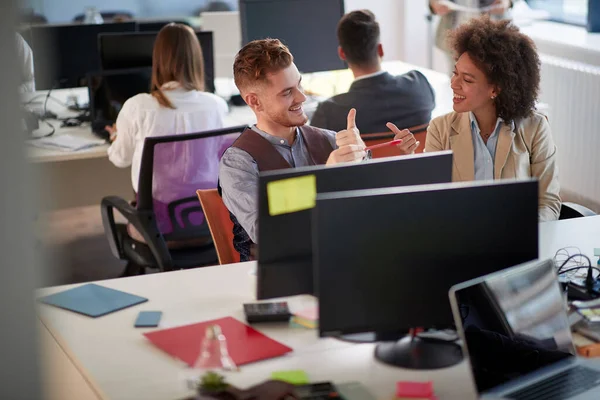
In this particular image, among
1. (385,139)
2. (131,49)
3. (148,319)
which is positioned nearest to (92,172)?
(131,49)

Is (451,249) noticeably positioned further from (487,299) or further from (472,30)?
(472,30)

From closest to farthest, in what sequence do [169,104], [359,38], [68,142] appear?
[169,104] < [359,38] < [68,142]

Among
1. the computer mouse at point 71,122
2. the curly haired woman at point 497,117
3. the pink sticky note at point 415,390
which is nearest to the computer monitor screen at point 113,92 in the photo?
the computer mouse at point 71,122

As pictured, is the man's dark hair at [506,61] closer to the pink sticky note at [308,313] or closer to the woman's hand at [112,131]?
the pink sticky note at [308,313]

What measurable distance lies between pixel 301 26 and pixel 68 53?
1.25 m

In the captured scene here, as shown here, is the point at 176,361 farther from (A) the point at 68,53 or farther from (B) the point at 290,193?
(A) the point at 68,53

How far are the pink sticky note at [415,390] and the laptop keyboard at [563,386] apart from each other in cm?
15

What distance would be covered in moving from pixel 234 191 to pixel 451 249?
87 centimetres

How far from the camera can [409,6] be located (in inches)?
278

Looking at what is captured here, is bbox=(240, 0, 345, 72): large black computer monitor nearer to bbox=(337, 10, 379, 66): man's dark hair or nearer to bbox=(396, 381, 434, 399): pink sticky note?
bbox=(337, 10, 379, 66): man's dark hair

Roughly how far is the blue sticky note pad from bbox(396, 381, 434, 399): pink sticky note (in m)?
0.76

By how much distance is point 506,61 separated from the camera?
2887 mm

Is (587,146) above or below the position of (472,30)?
below

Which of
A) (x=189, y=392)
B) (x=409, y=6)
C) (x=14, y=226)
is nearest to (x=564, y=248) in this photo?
(x=189, y=392)
